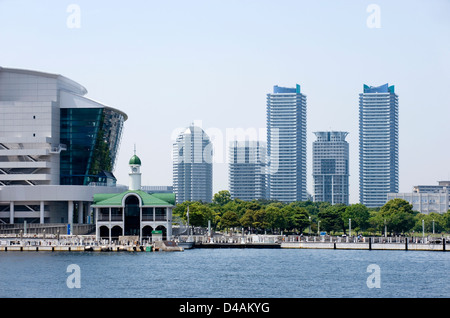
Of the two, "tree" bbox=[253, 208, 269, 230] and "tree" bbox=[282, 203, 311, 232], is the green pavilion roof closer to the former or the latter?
"tree" bbox=[253, 208, 269, 230]

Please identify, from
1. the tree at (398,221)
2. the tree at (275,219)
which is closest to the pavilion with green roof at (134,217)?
the tree at (275,219)

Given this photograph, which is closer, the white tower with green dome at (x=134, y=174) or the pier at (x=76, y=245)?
the pier at (x=76, y=245)

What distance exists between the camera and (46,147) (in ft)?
522

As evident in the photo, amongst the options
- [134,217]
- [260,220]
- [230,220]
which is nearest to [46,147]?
[134,217]

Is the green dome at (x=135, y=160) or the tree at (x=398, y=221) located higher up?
the green dome at (x=135, y=160)

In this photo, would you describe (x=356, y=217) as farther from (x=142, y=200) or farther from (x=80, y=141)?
(x=142, y=200)

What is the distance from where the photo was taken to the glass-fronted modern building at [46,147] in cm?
15488

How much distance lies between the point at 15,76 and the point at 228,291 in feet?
317

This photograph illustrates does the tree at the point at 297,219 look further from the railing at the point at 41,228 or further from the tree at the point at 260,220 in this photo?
the railing at the point at 41,228

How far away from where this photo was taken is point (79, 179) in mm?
162500

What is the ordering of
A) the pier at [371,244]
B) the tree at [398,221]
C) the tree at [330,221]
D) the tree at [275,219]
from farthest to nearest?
the tree at [398,221] → the tree at [330,221] → the tree at [275,219] → the pier at [371,244]

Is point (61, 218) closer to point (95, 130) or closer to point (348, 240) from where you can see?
point (95, 130)

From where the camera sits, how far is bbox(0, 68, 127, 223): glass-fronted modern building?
508 feet
